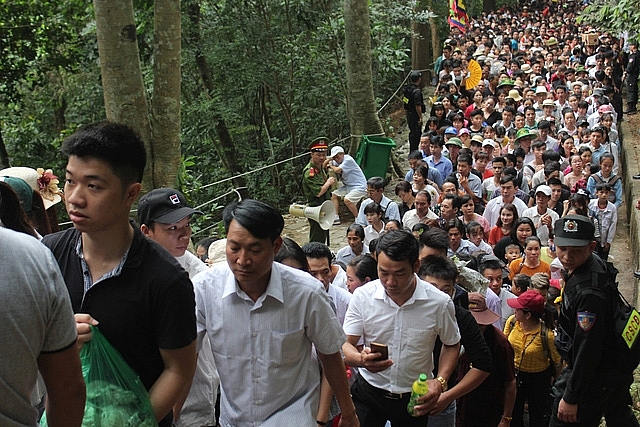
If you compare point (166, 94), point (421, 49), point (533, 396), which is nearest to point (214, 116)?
point (166, 94)

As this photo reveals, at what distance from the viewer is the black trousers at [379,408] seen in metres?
3.90

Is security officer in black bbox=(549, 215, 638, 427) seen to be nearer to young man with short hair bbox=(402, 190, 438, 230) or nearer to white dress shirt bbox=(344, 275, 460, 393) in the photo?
white dress shirt bbox=(344, 275, 460, 393)

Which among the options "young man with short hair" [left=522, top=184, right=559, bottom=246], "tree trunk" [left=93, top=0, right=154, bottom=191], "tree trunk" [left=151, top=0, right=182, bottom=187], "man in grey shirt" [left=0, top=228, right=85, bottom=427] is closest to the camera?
"man in grey shirt" [left=0, top=228, right=85, bottom=427]

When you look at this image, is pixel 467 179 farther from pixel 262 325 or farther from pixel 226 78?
pixel 262 325

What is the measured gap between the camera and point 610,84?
1584 centimetres

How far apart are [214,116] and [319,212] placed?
6.14 m

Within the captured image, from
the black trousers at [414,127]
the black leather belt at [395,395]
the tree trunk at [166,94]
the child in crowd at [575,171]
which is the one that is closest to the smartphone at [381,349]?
the black leather belt at [395,395]

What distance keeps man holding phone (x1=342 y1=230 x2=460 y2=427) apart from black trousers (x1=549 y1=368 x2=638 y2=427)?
0.87 m

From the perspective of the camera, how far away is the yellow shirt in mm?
5258

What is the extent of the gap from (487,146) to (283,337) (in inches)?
352

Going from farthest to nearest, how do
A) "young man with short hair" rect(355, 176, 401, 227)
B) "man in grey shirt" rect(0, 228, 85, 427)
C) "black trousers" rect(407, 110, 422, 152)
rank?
1. "black trousers" rect(407, 110, 422, 152)
2. "young man with short hair" rect(355, 176, 401, 227)
3. "man in grey shirt" rect(0, 228, 85, 427)

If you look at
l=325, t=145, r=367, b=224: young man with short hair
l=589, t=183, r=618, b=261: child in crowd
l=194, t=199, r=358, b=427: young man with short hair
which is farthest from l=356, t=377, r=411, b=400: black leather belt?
l=325, t=145, r=367, b=224: young man with short hair

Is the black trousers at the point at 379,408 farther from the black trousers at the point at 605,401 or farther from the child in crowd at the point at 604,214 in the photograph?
the child in crowd at the point at 604,214

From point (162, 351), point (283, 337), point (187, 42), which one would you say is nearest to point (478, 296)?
point (283, 337)
